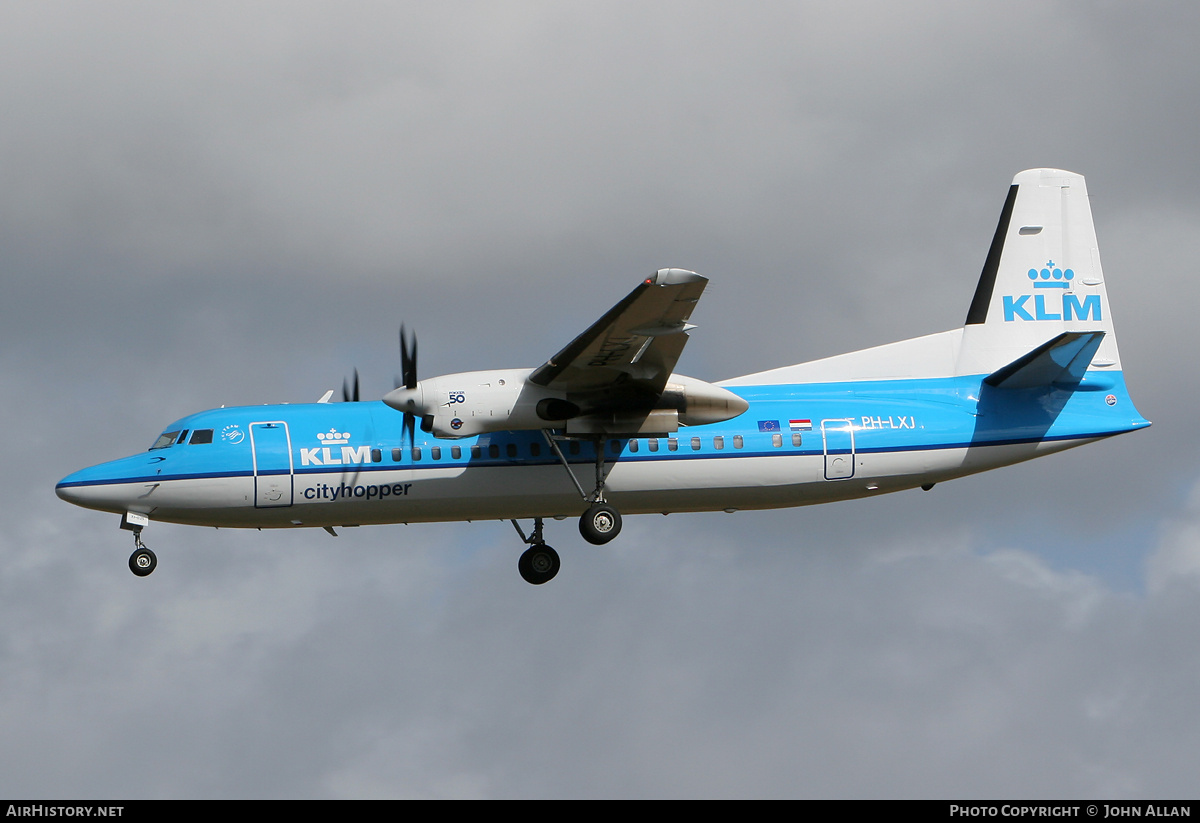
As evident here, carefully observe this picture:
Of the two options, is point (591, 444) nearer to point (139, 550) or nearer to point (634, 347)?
point (634, 347)

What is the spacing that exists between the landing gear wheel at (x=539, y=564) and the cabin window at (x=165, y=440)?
6.55 m

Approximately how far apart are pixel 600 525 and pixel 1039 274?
1069 centimetres

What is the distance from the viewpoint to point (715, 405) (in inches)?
941

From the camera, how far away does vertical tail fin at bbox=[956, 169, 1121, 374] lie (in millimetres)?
28266

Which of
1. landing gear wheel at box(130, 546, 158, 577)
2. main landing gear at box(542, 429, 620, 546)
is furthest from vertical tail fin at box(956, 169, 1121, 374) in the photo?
landing gear wheel at box(130, 546, 158, 577)

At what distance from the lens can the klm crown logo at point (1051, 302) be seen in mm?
28391

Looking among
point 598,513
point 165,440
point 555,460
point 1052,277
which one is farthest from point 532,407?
point 1052,277

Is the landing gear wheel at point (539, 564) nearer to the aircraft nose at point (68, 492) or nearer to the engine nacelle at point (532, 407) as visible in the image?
the engine nacelle at point (532, 407)

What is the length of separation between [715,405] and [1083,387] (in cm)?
742

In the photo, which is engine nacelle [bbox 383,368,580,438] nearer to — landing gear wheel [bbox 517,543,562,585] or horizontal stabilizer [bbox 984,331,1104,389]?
landing gear wheel [bbox 517,543,562,585]

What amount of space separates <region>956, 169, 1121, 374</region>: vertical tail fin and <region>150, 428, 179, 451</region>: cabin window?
1473cm

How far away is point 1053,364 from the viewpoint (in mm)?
25562

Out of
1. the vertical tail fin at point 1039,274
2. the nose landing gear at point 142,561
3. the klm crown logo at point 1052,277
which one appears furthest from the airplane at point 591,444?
the klm crown logo at point 1052,277
